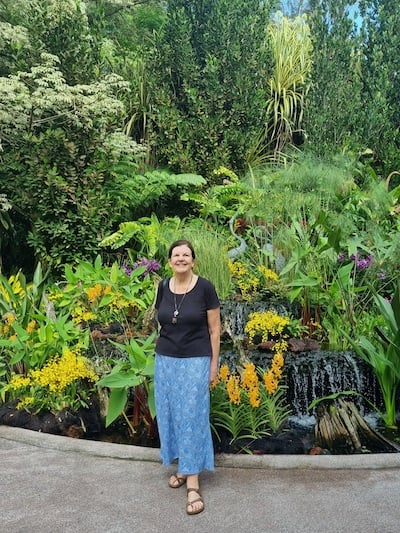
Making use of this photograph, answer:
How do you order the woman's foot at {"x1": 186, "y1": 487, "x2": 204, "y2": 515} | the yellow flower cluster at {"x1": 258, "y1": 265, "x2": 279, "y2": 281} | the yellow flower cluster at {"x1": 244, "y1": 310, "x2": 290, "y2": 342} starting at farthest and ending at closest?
the yellow flower cluster at {"x1": 258, "y1": 265, "x2": 279, "y2": 281} → the yellow flower cluster at {"x1": 244, "y1": 310, "x2": 290, "y2": 342} → the woman's foot at {"x1": 186, "y1": 487, "x2": 204, "y2": 515}

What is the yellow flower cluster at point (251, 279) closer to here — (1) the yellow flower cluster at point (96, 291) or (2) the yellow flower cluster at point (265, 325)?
(2) the yellow flower cluster at point (265, 325)

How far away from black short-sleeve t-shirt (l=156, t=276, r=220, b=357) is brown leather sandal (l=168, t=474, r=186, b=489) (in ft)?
2.44

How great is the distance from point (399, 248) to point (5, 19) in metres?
7.12

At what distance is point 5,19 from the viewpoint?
337 inches

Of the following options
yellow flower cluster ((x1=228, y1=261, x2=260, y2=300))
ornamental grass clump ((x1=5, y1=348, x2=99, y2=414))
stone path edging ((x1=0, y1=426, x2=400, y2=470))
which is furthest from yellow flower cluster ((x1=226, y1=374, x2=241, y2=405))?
yellow flower cluster ((x1=228, y1=261, x2=260, y2=300))

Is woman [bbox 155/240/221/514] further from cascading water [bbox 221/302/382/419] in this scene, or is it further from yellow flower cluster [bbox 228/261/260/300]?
yellow flower cluster [bbox 228/261/260/300]

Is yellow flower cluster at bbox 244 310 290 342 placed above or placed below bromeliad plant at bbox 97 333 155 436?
above

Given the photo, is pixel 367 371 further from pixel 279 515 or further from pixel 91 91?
pixel 91 91

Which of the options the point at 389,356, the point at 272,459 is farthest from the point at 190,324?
the point at 389,356

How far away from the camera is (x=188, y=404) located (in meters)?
2.81

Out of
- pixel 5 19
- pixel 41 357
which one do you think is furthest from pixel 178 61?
pixel 41 357

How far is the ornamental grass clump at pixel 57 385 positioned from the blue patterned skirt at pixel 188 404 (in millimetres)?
1171

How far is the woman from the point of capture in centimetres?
280

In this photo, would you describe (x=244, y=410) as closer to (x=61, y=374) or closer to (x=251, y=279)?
(x=61, y=374)
